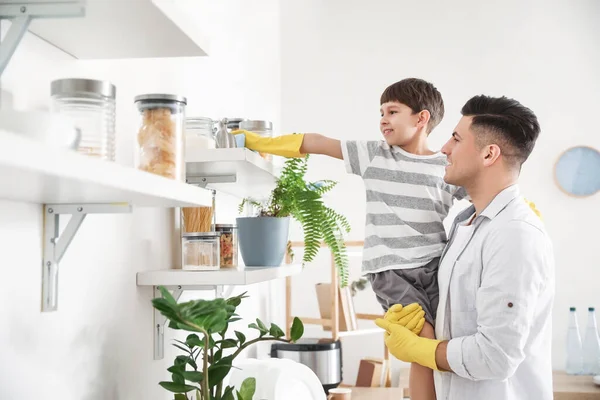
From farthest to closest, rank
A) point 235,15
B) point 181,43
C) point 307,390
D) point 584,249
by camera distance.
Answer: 1. point 584,249
2. point 235,15
3. point 307,390
4. point 181,43

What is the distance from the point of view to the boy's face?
176 centimetres

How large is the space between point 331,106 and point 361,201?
605 mm

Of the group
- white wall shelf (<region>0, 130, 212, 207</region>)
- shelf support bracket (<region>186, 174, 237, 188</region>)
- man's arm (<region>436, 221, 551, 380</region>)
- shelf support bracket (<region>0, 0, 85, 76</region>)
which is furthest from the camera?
shelf support bracket (<region>186, 174, 237, 188</region>)

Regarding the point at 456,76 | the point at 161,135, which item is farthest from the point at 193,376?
the point at 456,76

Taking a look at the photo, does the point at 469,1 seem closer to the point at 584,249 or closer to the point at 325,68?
the point at 325,68

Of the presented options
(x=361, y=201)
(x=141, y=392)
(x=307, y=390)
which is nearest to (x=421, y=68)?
(x=361, y=201)

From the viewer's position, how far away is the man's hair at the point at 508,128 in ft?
5.24

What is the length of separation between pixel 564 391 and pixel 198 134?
8.51ft

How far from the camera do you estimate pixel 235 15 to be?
2.32m

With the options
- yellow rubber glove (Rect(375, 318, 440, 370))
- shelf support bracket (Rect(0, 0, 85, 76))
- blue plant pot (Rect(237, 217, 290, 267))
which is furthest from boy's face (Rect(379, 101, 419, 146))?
shelf support bracket (Rect(0, 0, 85, 76))

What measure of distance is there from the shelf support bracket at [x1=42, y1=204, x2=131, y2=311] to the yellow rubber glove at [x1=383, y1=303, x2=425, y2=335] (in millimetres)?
904

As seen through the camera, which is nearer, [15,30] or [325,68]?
[15,30]

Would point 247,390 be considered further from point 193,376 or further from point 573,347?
point 573,347

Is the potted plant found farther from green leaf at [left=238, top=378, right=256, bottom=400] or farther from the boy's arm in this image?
the boy's arm
